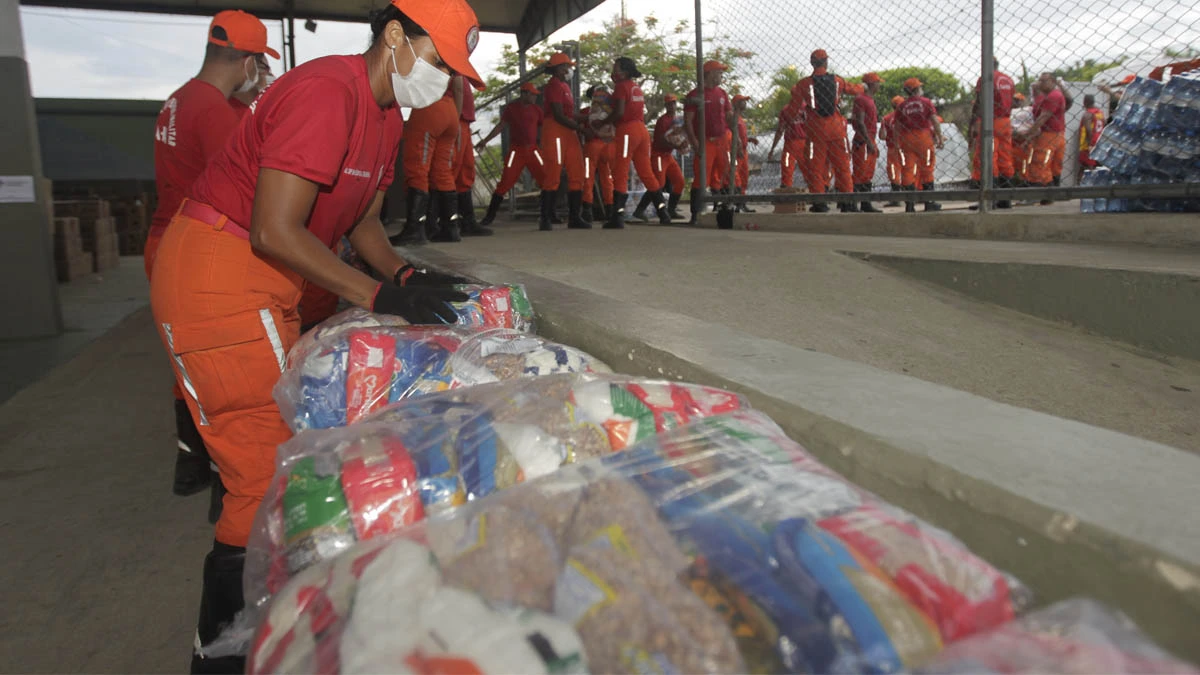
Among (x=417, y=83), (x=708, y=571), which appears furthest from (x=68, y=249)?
(x=708, y=571)

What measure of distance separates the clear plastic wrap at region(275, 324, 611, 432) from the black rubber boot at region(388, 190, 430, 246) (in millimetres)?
5098

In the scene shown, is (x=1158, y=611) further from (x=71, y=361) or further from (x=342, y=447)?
(x=71, y=361)

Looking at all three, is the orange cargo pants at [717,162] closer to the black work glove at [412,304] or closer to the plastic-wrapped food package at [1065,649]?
the black work glove at [412,304]

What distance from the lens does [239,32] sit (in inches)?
121

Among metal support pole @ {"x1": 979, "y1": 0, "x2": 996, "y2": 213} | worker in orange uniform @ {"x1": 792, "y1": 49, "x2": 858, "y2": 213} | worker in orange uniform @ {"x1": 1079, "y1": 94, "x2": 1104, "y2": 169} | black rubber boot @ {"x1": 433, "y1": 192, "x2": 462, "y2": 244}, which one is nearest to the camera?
metal support pole @ {"x1": 979, "y1": 0, "x2": 996, "y2": 213}

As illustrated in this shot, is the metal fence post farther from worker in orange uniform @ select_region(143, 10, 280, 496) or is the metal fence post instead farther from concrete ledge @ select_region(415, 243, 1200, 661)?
concrete ledge @ select_region(415, 243, 1200, 661)

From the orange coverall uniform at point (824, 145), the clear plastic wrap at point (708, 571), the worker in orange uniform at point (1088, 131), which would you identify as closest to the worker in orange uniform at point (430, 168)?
the orange coverall uniform at point (824, 145)

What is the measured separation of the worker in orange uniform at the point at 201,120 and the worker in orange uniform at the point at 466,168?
4.07 m

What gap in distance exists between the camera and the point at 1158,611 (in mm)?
781

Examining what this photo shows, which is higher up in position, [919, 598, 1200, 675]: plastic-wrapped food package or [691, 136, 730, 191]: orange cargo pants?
[691, 136, 730, 191]: orange cargo pants

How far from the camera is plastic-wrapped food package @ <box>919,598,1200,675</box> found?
2.22 feet

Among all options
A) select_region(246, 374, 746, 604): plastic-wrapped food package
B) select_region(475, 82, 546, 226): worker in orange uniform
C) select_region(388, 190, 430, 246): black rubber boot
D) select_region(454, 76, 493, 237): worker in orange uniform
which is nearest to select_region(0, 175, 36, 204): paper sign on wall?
select_region(388, 190, 430, 246): black rubber boot

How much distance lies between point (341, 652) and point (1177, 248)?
5022mm

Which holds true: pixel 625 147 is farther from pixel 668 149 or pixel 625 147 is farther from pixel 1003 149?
pixel 1003 149
